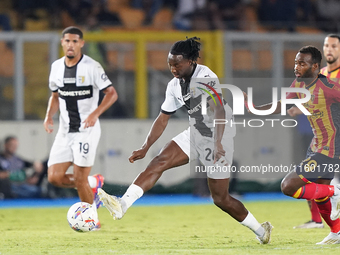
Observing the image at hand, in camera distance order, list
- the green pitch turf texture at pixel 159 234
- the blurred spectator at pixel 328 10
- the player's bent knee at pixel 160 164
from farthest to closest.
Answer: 1. the blurred spectator at pixel 328 10
2. the player's bent knee at pixel 160 164
3. the green pitch turf texture at pixel 159 234

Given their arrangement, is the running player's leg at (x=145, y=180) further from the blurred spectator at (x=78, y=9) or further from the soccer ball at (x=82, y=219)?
the blurred spectator at (x=78, y=9)

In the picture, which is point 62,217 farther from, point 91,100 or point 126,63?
point 126,63

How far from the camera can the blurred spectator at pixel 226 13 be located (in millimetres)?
14188

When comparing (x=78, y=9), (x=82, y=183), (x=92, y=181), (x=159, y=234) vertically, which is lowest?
(x=159, y=234)

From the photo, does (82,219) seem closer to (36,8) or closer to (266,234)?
(266,234)

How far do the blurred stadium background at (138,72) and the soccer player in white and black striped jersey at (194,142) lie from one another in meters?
6.96

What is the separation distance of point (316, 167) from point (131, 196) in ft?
6.22

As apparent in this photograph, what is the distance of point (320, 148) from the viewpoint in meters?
6.42

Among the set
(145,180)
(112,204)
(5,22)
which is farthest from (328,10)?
(112,204)

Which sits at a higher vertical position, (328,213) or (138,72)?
(138,72)

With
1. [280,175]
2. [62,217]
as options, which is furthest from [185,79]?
[280,175]

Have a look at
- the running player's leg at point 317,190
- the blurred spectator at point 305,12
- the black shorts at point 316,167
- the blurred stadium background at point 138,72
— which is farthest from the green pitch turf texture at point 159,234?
the blurred spectator at point 305,12

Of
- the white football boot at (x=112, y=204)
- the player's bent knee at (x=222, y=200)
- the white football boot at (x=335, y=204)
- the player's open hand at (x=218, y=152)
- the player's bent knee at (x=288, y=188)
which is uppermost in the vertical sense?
the player's open hand at (x=218, y=152)

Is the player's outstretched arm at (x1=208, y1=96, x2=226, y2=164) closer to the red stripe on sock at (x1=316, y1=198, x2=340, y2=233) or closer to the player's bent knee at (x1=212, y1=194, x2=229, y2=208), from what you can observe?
the player's bent knee at (x1=212, y1=194, x2=229, y2=208)
